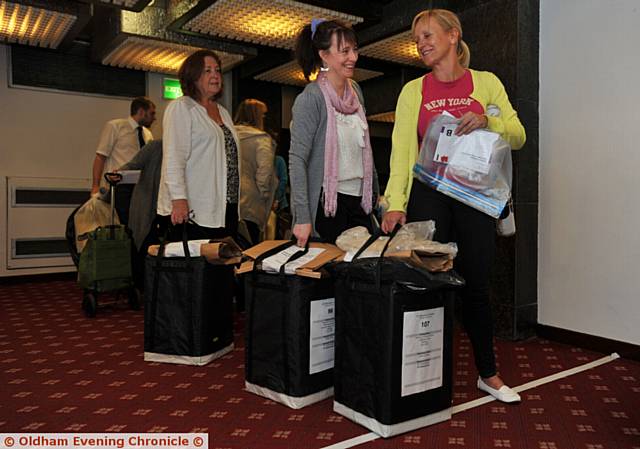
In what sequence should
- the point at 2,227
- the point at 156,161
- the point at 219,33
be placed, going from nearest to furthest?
the point at 156,161
the point at 219,33
the point at 2,227

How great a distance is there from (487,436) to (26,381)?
1.79 metres

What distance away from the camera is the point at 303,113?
6.82ft

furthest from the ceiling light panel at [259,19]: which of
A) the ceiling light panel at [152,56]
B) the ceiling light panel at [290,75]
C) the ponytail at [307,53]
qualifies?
the ponytail at [307,53]

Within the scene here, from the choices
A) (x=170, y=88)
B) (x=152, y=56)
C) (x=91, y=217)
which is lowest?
(x=91, y=217)

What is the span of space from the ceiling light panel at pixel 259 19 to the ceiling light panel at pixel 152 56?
0.44 meters

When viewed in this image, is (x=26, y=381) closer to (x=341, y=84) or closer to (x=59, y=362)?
(x=59, y=362)

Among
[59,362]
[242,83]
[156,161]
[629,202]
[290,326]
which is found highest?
[242,83]

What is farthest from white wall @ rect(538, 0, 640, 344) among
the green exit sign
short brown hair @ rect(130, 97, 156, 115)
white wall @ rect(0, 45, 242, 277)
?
white wall @ rect(0, 45, 242, 277)

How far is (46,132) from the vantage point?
5500 millimetres

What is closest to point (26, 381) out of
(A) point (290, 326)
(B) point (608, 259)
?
(A) point (290, 326)

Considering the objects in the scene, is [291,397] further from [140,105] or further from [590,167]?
[140,105]

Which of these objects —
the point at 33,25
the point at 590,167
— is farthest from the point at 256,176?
the point at 33,25

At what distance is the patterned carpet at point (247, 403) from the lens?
1.74 m

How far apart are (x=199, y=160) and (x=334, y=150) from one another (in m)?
0.84
